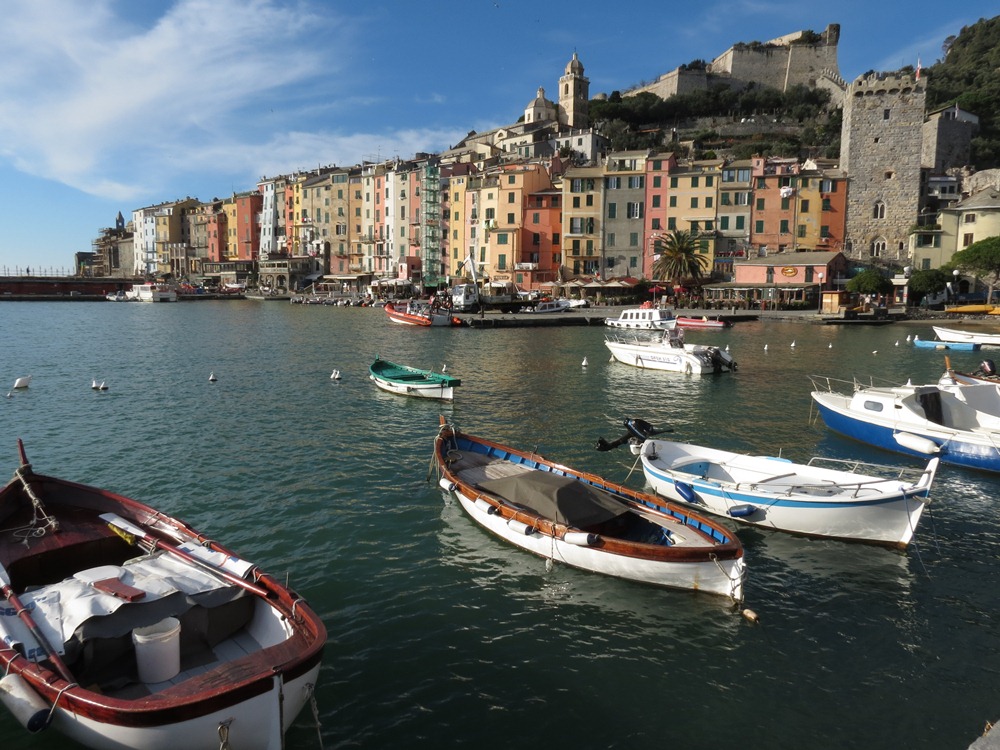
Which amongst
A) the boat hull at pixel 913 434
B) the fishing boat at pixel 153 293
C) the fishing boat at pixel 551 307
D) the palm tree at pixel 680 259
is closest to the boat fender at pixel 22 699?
the boat hull at pixel 913 434

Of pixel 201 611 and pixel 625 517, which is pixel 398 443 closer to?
pixel 625 517

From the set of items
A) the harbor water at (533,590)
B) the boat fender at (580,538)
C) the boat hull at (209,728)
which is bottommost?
the harbor water at (533,590)

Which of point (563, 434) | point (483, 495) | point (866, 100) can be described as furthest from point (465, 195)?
point (483, 495)

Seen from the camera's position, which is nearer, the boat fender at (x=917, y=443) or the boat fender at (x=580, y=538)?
the boat fender at (x=580, y=538)

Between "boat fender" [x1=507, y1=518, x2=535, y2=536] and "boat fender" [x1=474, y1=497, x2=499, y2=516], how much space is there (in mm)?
493

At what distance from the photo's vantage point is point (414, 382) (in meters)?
30.3

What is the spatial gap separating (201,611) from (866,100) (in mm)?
93325

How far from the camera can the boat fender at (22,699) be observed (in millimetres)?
7699

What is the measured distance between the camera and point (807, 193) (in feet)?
263

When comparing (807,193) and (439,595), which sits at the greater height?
(807,193)

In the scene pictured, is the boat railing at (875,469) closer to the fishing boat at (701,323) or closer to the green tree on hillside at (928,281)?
the fishing boat at (701,323)

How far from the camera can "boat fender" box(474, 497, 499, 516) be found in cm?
1428

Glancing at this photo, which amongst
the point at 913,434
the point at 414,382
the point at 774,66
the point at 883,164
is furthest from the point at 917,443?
the point at 774,66

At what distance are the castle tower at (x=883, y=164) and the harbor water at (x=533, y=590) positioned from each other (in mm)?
61016
